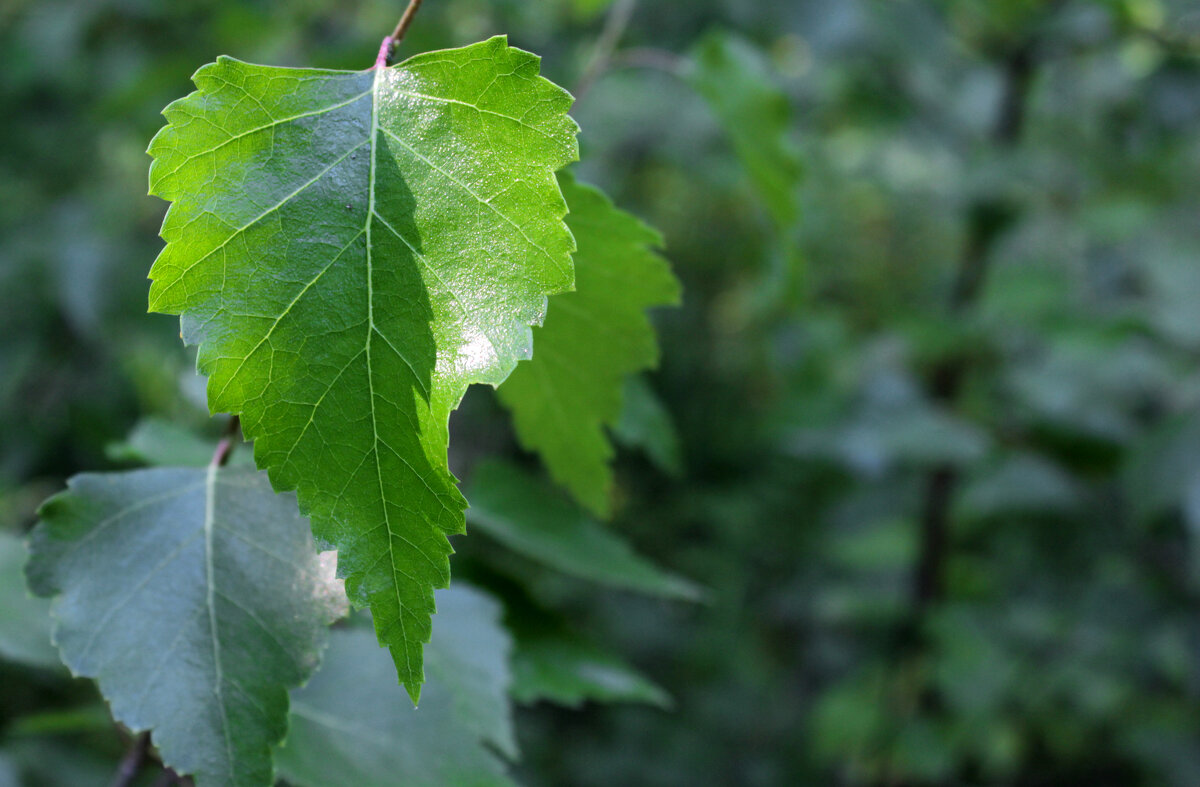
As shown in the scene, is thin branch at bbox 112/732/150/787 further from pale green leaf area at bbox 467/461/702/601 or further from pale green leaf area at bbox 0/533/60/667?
pale green leaf area at bbox 467/461/702/601

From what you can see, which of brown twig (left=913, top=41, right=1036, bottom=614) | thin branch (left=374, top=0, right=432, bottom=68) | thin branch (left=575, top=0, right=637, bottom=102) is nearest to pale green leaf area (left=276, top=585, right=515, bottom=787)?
thin branch (left=374, top=0, right=432, bottom=68)

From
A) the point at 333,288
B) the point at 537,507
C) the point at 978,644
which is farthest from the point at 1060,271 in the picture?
the point at 333,288

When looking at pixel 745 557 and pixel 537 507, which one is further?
pixel 745 557

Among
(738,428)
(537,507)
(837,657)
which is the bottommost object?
(837,657)

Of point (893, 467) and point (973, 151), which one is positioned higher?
point (973, 151)

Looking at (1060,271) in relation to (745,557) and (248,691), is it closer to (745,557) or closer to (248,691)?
(745,557)

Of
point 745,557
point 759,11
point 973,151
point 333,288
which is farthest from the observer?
point 745,557

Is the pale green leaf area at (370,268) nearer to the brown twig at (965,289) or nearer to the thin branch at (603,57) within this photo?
the thin branch at (603,57)
